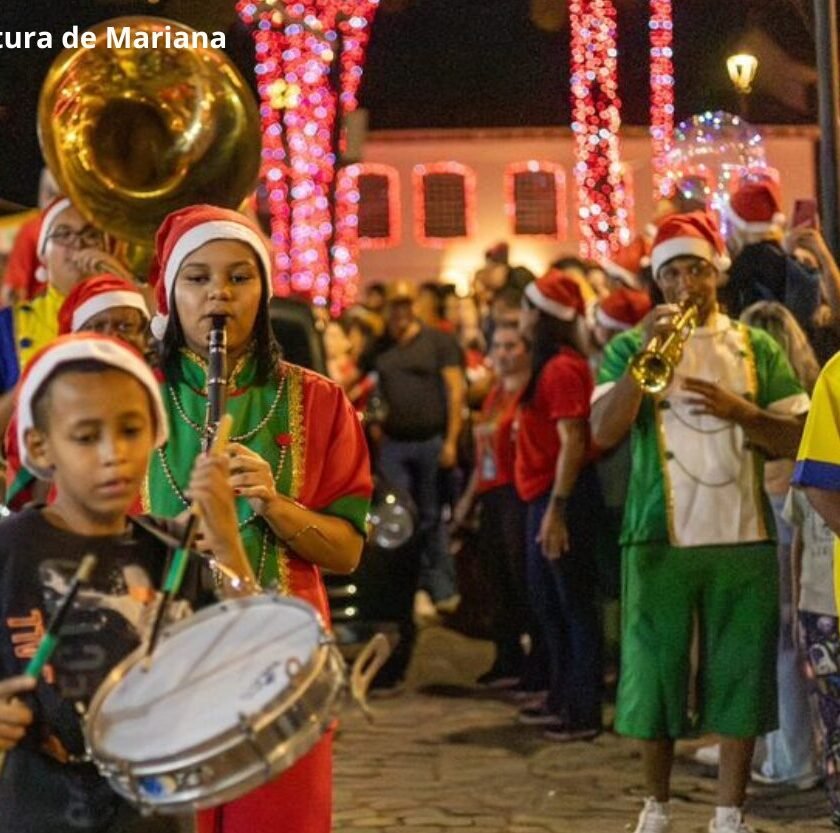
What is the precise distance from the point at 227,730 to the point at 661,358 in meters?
4.00

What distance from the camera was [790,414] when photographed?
284 inches

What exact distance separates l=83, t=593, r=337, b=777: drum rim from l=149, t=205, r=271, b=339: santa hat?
4.27 ft

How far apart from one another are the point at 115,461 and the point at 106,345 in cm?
23

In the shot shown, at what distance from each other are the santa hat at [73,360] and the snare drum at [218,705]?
471mm

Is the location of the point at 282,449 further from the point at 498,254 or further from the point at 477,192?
the point at 477,192

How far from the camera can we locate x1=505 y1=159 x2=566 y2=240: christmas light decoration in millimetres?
43781

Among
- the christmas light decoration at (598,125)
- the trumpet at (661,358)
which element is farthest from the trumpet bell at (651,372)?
the christmas light decoration at (598,125)

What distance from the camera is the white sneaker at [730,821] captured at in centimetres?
705

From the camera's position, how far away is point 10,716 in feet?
11.6

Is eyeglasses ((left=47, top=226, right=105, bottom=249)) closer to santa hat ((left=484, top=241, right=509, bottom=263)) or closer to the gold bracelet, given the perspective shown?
the gold bracelet

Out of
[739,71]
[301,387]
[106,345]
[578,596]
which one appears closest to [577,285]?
[578,596]

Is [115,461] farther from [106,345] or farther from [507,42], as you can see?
[507,42]

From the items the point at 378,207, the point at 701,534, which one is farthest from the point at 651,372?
the point at 378,207

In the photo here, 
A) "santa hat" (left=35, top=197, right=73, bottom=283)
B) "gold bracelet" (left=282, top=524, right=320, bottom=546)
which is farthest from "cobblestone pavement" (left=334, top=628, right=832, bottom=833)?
"gold bracelet" (left=282, top=524, right=320, bottom=546)
